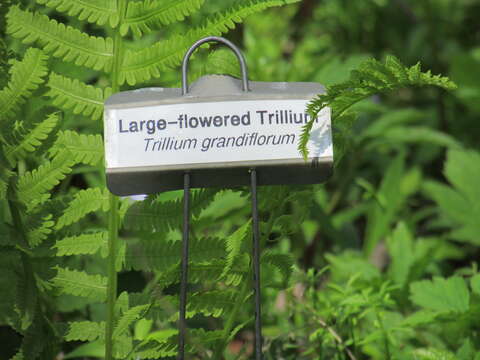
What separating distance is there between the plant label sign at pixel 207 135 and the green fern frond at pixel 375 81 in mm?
30

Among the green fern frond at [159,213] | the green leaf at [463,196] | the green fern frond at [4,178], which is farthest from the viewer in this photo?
the green leaf at [463,196]

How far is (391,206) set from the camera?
76.2 inches

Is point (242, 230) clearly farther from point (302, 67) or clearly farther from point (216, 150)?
point (302, 67)

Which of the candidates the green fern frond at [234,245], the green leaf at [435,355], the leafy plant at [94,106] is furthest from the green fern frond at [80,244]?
the green leaf at [435,355]

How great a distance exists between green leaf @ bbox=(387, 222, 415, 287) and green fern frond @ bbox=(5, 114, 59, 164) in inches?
33.0

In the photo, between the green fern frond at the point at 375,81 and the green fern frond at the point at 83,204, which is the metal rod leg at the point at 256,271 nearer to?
the green fern frond at the point at 375,81

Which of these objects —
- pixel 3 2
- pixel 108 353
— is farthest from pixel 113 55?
pixel 108 353

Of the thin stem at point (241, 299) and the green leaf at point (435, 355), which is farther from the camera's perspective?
the green leaf at point (435, 355)

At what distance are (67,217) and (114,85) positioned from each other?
20 cm

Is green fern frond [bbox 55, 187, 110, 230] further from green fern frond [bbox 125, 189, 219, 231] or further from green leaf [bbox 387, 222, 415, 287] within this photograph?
green leaf [bbox 387, 222, 415, 287]

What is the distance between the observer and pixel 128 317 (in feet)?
2.89

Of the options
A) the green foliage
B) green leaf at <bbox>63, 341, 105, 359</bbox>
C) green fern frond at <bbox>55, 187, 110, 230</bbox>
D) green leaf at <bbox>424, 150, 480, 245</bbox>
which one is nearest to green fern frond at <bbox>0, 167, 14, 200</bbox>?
the green foliage

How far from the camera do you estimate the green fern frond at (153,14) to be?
86cm

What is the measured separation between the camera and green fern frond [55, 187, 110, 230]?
2.95 feet
